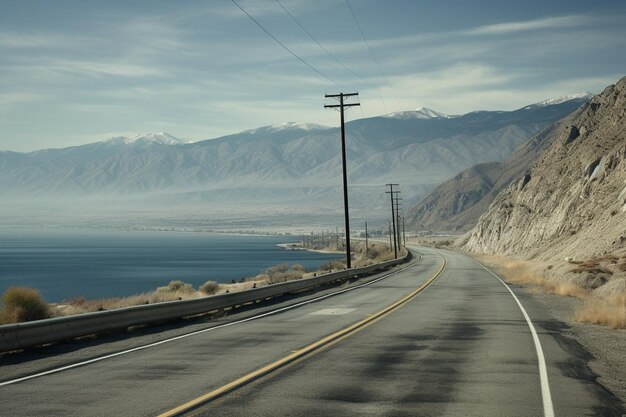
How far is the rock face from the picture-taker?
197 ft

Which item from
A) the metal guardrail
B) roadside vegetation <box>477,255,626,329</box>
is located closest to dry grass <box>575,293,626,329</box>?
roadside vegetation <box>477,255,626,329</box>

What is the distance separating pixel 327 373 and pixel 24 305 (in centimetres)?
1287

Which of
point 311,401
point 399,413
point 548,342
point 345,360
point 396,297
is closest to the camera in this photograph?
point 399,413

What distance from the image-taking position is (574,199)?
78000 millimetres

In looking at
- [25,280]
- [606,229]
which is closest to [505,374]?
[606,229]

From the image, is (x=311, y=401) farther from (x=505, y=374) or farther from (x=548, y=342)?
(x=548, y=342)

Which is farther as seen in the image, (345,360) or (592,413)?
(345,360)

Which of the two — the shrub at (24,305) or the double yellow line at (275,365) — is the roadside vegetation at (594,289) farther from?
the shrub at (24,305)

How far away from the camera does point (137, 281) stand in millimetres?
114438

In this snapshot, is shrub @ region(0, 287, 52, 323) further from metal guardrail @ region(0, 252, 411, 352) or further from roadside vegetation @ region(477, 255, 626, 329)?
roadside vegetation @ region(477, 255, 626, 329)

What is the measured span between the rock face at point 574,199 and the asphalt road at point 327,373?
35432mm

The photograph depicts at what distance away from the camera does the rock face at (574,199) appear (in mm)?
60031

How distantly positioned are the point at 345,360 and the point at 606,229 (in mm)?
46985

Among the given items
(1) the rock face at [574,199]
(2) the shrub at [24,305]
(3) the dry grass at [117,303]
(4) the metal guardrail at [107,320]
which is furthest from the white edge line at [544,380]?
(1) the rock face at [574,199]
